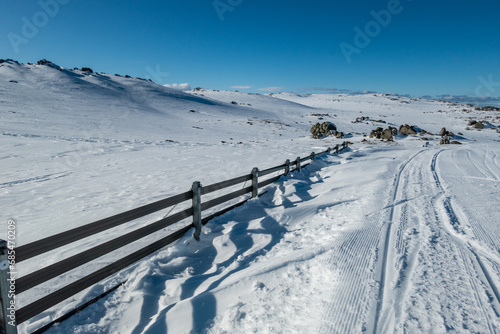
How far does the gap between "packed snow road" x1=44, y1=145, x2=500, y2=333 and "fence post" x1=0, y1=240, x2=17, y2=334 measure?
0.58 m

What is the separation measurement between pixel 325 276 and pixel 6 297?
11.5 ft

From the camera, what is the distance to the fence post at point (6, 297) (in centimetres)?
234

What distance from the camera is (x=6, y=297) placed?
2.44m

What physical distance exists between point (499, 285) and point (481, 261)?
622mm

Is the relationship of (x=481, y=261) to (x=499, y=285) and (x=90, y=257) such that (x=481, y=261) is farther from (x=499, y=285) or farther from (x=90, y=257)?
(x=90, y=257)

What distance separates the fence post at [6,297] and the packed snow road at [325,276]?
0.58m

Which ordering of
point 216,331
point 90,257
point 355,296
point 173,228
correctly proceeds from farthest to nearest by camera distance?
point 173,228 < point 90,257 < point 355,296 < point 216,331

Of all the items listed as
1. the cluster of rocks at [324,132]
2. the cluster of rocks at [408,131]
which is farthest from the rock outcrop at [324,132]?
the cluster of rocks at [408,131]

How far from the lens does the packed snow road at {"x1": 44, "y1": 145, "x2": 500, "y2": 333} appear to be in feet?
9.11

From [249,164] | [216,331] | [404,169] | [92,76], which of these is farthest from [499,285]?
[92,76]

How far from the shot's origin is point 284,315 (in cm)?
283

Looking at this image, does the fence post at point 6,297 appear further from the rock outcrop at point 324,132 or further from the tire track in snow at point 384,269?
the rock outcrop at point 324,132
